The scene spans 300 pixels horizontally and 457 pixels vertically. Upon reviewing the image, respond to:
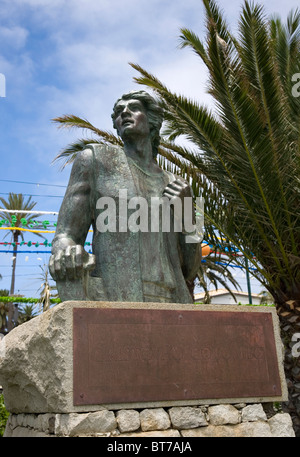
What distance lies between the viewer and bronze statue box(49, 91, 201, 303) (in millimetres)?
3615

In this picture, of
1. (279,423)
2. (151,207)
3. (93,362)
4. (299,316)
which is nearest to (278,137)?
(299,316)

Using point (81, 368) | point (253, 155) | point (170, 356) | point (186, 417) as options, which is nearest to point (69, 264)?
point (81, 368)

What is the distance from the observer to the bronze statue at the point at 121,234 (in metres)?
3.62

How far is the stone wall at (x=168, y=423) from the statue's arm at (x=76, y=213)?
0.95 metres

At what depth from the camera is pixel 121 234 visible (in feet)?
12.5

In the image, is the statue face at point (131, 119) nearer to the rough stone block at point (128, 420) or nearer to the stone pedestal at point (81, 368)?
the stone pedestal at point (81, 368)

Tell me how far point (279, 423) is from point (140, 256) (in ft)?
4.82

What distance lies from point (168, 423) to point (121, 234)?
1319 mm

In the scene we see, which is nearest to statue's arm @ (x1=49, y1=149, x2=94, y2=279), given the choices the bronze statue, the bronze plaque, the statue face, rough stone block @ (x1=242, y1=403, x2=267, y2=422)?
the bronze statue

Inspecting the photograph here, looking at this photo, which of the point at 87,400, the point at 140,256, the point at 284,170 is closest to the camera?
the point at 87,400

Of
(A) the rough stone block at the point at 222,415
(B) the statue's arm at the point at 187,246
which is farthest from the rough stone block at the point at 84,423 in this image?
(B) the statue's arm at the point at 187,246

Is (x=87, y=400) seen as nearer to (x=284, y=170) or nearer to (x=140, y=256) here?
(x=140, y=256)

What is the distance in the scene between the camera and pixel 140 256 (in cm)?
380

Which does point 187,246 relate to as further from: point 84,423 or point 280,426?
point 84,423
